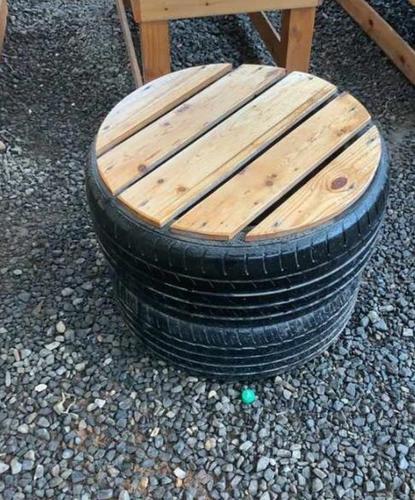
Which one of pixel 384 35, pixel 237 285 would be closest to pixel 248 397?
pixel 237 285

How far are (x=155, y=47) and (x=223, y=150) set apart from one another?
1.12 m

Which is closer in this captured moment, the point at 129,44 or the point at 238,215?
the point at 238,215

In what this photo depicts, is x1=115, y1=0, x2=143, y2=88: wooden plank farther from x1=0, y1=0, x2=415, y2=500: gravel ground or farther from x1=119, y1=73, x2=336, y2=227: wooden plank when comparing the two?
x1=119, y1=73, x2=336, y2=227: wooden plank

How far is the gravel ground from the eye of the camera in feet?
6.05

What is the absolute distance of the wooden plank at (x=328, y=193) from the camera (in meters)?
1.62

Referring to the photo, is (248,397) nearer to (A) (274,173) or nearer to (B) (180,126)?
(A) (274,173)

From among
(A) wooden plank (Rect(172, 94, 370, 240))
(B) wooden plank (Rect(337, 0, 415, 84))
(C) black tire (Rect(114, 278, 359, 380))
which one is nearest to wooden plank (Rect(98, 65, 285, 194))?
(A) wooden plank (Rect(172, 94, 370, 240))

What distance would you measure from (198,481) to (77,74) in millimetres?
2559

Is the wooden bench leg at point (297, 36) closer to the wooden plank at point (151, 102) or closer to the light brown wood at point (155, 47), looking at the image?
the light brown wood at point (155, 47)

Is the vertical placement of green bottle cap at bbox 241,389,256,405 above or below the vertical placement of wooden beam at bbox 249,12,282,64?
below

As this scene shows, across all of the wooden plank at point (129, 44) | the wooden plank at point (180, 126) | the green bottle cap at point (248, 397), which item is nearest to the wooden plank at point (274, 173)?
the wooden plank at point (180, 126)

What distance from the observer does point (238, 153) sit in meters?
1.84

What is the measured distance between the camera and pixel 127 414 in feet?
6.55

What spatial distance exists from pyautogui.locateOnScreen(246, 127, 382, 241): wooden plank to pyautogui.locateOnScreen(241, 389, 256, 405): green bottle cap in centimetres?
66
